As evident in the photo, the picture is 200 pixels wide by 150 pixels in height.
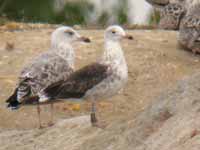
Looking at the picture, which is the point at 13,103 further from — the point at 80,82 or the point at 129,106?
the point at 129,106

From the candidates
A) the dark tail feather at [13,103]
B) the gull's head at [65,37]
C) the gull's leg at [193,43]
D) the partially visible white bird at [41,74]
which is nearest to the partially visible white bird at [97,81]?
the partially visible white bird at [41,74]

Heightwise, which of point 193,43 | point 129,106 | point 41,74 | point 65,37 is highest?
point 65,37

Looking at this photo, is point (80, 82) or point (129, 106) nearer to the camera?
point (80, 82)

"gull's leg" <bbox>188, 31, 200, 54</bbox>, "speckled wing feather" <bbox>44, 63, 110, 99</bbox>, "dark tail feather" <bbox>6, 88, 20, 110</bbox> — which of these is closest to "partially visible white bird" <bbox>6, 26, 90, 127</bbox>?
"dark tail feather" <bbox>6, 88, 20, 110</bbox>

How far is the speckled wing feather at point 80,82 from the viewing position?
8.60 metres

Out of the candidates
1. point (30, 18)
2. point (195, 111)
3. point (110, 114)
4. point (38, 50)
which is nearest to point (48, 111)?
point (110, 114)

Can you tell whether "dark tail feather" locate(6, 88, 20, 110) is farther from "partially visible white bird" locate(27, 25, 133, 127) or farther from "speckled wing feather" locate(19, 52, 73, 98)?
"partially visible white bird" locate(27, 25, 133, 127)

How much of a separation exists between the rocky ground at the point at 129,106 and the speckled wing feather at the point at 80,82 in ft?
0.92

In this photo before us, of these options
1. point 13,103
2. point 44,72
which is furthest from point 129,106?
point 13,103

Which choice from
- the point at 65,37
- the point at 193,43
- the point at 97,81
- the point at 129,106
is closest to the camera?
the point at 97,81

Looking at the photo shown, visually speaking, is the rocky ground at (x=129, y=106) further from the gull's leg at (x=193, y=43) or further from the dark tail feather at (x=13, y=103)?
the dark tail feather at (x=13, y=103)

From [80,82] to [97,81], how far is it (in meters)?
0.17

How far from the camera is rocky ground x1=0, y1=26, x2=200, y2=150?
718cm

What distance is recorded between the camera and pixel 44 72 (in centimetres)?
954
